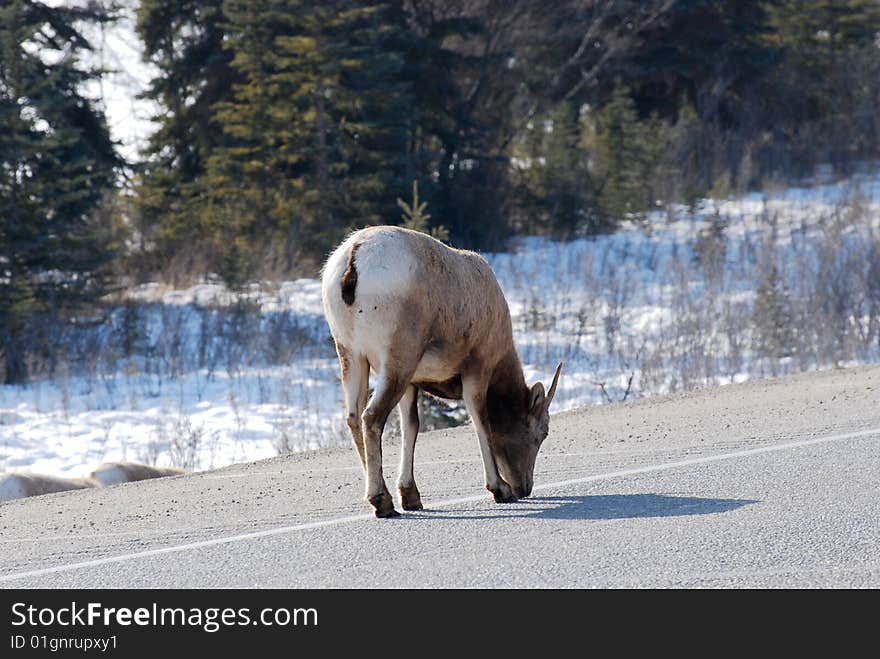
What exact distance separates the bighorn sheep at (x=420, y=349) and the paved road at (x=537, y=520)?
1.00 ft

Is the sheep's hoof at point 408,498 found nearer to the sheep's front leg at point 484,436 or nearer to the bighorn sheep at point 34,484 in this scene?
the sheep's front leg at point 484,436

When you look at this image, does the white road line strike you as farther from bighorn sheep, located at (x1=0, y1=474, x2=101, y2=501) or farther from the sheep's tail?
bighorn sheep, located at (x1=0, y1=474, x2=101, y2=501)

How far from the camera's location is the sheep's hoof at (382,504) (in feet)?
24.4

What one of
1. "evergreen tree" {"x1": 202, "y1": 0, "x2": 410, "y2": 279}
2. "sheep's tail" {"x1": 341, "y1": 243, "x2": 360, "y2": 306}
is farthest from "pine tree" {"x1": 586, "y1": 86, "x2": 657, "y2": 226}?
"sheep's tail" {"x1": 341, "y1": 243, "x2": 360, "y2": 306}

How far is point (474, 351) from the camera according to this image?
780 cm

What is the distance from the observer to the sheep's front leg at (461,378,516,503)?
784cm

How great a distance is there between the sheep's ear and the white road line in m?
0.50

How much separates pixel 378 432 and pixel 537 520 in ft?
3.25

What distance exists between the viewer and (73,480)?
10406mm

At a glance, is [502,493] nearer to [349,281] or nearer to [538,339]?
[349,281]

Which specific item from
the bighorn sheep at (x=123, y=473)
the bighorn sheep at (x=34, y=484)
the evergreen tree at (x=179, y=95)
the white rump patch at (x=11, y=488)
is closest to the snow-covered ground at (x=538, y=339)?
the bighorn sheep at (x=123, y=473)

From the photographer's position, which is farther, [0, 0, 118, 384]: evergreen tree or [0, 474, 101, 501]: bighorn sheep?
[0, 0, 118, 384]: evergreen tree
